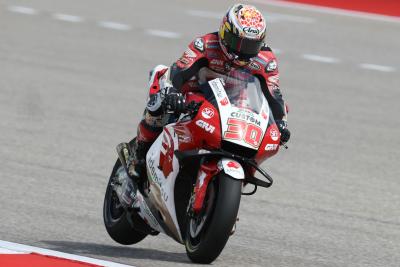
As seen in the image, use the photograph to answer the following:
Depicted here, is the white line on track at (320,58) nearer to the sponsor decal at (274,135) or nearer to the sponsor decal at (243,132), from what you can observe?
the sponsor decal at (274,135)

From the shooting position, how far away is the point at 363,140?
12.1 meters

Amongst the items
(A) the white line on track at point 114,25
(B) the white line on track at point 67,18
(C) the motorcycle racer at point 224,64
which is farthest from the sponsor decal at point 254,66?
(B) the white line on track at point 67,18

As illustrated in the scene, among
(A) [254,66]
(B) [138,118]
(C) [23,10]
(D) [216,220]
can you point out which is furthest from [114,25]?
(D) [216,220]

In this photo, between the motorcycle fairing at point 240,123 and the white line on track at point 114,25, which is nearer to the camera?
the motorcycle fairing at point 240,123

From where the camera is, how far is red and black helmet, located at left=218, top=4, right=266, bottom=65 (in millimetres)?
6688

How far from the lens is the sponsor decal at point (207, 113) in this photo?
6438 mm

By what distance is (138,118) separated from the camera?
12.7 m

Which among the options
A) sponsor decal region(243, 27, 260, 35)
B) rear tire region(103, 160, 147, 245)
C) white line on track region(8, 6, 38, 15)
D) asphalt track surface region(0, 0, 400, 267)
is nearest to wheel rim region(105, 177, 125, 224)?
rear tire region(103, 160, 147, 245)

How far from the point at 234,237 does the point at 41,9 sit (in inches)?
445

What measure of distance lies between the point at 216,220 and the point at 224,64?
116 cm

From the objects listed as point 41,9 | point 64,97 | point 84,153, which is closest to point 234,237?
point 84,153

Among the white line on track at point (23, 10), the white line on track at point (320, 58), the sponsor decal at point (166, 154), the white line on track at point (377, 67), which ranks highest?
the sponsor decal at point (166, 154)

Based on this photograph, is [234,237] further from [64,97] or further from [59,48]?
[59,48]

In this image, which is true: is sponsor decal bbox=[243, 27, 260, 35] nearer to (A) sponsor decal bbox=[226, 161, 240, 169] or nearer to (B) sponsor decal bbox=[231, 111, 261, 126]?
(B) sponsor decal bbox=[231, 111, 261, 126]
